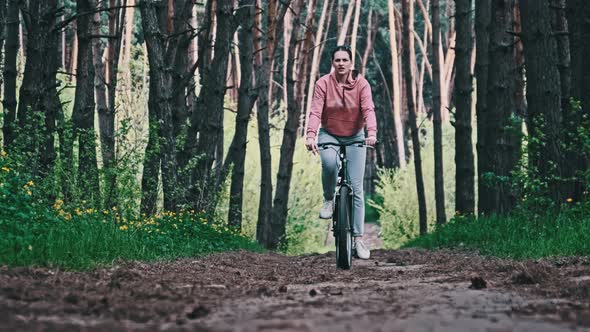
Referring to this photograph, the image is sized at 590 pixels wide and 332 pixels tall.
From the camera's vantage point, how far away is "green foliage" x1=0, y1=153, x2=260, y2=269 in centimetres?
701

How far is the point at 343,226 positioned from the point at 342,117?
3.66ft

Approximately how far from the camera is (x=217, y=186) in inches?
704

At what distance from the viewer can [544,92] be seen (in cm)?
1289

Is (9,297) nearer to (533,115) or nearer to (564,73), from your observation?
(533,115)

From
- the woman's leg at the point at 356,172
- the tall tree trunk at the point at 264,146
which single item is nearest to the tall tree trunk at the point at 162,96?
the woman's leg at the point at 356,172

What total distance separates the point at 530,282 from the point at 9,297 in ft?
11.9

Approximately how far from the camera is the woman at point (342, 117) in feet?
30.1

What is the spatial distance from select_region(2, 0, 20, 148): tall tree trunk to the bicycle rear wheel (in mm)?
5616

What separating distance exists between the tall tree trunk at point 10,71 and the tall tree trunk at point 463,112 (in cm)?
909

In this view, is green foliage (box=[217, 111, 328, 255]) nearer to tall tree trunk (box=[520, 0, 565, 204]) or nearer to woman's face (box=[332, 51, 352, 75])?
tall tree trunk (box=[520, 0, 565, 204])

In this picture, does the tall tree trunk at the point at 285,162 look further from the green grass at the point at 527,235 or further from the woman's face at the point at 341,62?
the woman's face at the point at 341,62

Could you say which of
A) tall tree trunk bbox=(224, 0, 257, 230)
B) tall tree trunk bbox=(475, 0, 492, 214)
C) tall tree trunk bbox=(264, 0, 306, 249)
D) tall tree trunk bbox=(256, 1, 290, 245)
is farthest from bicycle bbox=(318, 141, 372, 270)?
tall tree trunk bbox=(264, 0, 306, 249)

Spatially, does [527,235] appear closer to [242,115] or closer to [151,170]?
[151,170]

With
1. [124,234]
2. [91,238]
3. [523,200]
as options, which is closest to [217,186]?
[523,200]
